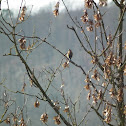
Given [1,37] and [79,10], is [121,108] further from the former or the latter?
[1,37]

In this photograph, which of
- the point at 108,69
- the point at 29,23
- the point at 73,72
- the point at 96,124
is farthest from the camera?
the point at 29,23

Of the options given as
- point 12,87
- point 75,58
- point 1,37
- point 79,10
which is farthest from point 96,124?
point 1,37

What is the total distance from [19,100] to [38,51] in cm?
78

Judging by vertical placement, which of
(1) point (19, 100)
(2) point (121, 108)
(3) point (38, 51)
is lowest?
(2) point (121, 108)

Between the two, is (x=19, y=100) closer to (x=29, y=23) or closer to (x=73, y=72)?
(x=73, y=72)

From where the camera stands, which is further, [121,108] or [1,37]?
[1,37]

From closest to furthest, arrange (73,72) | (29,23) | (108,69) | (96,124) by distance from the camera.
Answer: (108,69), (96,124), (73,72), (29,23)

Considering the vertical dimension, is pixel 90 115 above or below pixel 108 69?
above

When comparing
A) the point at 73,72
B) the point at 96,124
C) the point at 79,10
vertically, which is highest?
the point at 79,10

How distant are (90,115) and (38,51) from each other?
1213mm

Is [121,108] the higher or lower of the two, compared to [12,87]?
lower

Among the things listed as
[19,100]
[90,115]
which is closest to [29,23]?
[19,100]

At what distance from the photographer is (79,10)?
3.96 m

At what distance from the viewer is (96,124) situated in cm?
374
